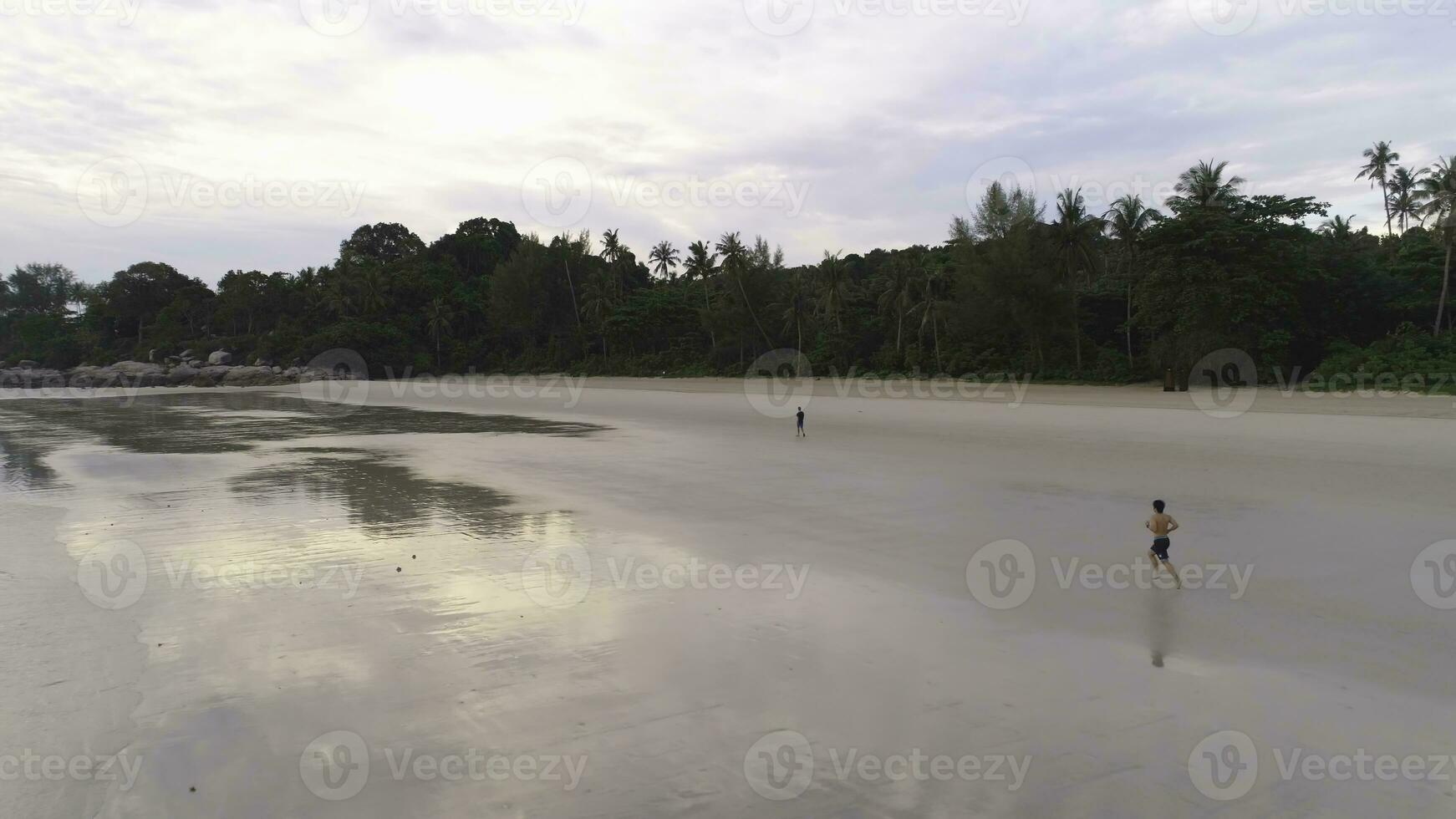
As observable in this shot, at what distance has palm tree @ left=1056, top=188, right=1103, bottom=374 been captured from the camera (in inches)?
1766

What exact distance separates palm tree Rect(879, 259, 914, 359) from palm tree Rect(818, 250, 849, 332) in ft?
9.20

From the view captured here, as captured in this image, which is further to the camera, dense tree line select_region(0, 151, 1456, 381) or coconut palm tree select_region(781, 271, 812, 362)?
coconut palm tree select_region(781, 271, 812, 362)

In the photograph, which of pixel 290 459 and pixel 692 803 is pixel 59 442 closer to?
pixel 290 459

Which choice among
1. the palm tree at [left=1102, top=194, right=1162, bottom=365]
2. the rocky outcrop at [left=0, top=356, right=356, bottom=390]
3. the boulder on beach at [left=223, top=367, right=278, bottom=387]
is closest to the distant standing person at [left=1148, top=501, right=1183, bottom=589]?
the palm tree at [left=1102, top=194, right=1162, bottom=365]

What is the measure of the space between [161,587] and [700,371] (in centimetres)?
5442

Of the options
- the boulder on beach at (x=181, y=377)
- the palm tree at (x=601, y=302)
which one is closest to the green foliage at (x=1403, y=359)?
the palm tree at (x=601, y=302)

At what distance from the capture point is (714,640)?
7.19 m

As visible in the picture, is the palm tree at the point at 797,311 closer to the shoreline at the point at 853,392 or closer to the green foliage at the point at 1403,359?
the shoreline at the point at 853,392

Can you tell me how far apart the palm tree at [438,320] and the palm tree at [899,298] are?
50.0m

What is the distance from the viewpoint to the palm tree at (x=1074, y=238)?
44.8m

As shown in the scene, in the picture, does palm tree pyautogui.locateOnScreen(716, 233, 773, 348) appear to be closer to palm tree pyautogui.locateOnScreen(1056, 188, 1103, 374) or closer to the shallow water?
palm tree pyautogui.locateOnScreen(1056, 188, 1103, 374)

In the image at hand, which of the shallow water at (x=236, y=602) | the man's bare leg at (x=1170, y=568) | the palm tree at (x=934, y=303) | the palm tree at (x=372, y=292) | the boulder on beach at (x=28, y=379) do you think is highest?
the palm tree at (x=372, y=292)

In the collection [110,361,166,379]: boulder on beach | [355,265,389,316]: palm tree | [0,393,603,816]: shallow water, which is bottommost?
[0,393,603,816]: shallow water

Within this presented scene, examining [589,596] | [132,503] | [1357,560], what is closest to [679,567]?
[589,596]
